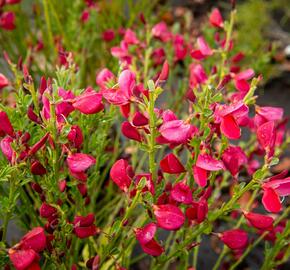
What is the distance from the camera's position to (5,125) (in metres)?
0.88

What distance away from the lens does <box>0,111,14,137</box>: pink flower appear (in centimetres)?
87

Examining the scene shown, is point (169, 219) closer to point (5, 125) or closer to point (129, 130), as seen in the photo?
point (129, 130)

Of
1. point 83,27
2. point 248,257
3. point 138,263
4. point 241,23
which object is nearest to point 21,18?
point 83,27

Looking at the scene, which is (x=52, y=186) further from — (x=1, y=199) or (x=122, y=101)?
(x=122, y=101)

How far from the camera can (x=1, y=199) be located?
3.02ft

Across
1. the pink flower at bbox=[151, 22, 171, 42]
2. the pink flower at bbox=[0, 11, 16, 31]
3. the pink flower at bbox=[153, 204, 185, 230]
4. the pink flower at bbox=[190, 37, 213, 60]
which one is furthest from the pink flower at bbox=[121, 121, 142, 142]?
the pink flower at bbox=[0, 11, 16, 31]

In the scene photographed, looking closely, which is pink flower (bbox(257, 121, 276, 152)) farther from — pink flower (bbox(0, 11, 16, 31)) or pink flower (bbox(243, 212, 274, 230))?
pink flower (bbox(0, 11, 16, 31))

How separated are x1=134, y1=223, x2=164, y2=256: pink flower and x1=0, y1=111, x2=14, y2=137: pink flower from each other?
0.27 m

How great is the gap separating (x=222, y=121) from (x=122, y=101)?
0.17m

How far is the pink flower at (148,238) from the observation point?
0.87m

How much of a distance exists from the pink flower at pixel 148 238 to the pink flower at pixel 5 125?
0.27 meters

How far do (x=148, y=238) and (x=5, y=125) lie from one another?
0.98 feet

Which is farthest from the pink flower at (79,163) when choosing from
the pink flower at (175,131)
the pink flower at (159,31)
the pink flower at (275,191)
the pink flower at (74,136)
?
the pink flower at (159,31)

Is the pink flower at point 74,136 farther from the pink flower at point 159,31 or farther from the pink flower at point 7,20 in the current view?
the pink flower at point 7,20
